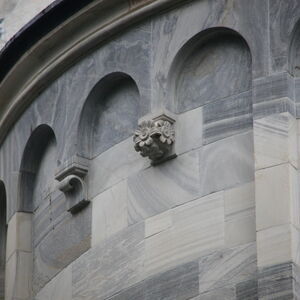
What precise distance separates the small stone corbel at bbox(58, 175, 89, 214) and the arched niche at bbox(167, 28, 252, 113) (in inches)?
69.9

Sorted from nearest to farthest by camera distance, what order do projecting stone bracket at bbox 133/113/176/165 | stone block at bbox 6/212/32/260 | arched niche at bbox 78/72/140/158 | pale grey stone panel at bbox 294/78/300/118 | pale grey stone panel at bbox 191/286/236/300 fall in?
pale grey stone panel at bbox 191/286/236/300 < pale grey stone panel at bbox 294/78/300/118 < projecting stone bracket at bbox 133/113/176/165 < arched niche at bbox 78/72/140/158 < stone block at bbox 6/212/32/260

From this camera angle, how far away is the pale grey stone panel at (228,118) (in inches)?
937

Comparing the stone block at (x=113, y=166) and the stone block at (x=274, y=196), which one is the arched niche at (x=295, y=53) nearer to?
the stone block at (x=274, y=196)

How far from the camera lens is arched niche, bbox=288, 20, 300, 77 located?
23.6m

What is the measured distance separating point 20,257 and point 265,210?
518cm

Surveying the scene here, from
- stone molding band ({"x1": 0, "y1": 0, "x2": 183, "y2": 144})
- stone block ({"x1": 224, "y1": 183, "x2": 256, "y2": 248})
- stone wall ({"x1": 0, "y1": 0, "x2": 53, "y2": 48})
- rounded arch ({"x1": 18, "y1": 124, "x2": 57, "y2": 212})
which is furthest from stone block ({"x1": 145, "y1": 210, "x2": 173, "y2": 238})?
stone wall ({"x1": 0, "y1": 0, "x2": 53, "y2": 48})

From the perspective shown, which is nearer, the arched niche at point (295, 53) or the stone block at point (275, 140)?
the stone block at point (275, 140)

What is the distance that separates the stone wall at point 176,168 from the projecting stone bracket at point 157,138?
10cm

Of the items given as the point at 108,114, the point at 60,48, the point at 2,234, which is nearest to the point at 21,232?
the point at 2,234

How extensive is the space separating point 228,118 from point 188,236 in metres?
1.47

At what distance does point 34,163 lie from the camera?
27.2 meters

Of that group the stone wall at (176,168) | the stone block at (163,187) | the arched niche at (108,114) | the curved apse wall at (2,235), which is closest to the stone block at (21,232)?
the stone wall at (176,168)

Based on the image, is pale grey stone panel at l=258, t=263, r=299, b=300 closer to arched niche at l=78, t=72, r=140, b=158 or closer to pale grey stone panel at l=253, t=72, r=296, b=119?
pale grey stone panel at l=253, t=72, r=296, b=119

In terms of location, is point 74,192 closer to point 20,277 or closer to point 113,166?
point 113,166
